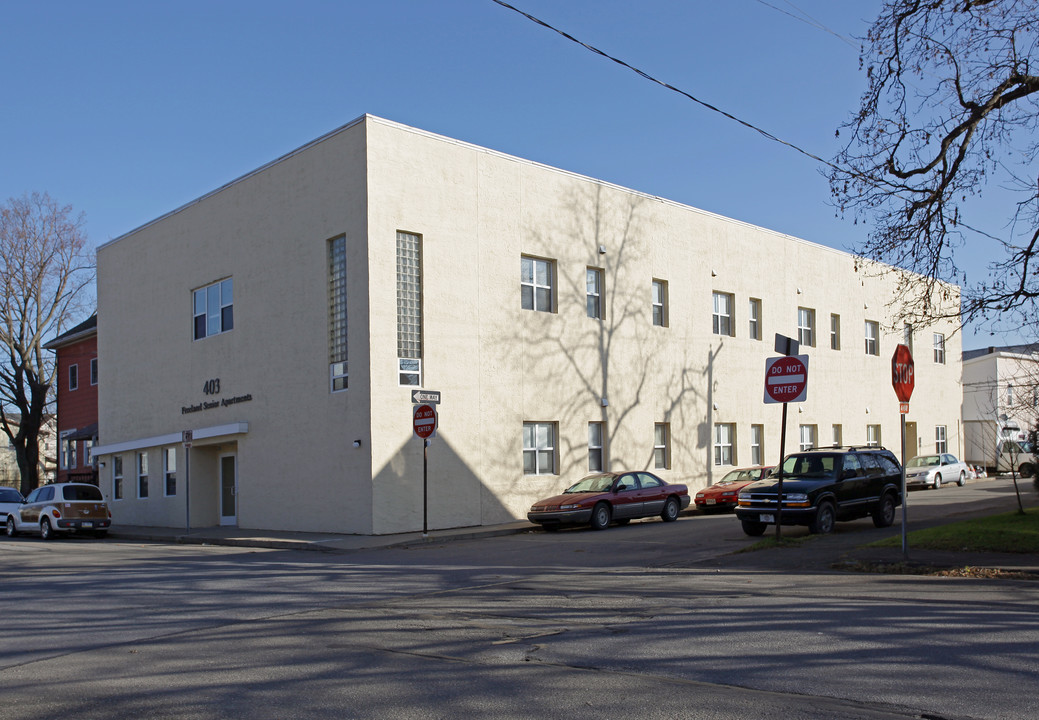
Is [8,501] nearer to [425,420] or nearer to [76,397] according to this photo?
[76,397]

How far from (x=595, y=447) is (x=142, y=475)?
16181 mm

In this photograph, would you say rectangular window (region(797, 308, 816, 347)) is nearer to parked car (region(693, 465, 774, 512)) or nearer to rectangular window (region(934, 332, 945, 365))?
parked car (region(693, 465, 774, 512))

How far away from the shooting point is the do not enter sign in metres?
15.8

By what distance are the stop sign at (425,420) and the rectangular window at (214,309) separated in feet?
31.2

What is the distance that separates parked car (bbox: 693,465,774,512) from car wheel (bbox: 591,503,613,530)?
603cm

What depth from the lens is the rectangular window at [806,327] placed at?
36.8 m

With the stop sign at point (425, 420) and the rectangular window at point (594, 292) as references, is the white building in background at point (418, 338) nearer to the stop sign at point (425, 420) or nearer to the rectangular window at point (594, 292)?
the rectangular window at point (594, 292)

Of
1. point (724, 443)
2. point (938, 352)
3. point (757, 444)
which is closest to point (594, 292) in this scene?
point (724, 443)

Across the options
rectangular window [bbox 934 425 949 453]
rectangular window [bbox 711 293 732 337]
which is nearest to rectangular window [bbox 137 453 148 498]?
rectangular window [bbox 711 293 732 337]

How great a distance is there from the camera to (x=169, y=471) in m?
30.9

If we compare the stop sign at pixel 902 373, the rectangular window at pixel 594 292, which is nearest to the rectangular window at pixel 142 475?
the rectangular window at pixel 594 292

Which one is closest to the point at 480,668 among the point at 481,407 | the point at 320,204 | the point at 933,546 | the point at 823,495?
the point at 933,546

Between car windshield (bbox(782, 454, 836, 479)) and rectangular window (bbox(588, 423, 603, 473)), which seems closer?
car windshield (bbox(782, 454, 836, 479))

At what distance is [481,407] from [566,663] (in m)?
16.8
